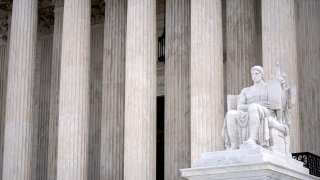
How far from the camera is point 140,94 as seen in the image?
36.5 m

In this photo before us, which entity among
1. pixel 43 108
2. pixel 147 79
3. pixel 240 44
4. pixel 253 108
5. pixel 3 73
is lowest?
pixel 253 108

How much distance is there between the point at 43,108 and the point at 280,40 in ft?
64.9

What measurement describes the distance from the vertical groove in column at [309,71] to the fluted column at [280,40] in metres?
3.99

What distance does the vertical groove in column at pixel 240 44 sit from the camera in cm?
3775

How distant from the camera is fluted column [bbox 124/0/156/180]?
35.8 meters

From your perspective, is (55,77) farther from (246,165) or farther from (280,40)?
(246,165)

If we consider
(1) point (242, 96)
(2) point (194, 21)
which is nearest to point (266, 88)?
(1) point (242, 96)

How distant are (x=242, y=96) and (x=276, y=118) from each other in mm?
1330

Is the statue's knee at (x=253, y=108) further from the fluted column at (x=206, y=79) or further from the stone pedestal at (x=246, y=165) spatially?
the fluted column at (x=206, y=79)

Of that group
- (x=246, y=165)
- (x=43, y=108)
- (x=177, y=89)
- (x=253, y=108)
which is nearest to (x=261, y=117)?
(x=253, y=108)

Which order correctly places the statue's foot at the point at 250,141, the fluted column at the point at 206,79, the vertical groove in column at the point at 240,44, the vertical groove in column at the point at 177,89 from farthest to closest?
the vertical groove in column at the point at 177,89 → the vertical groove in column at the point at 240,44 → the fluted column at the point at 206,79 → the statue's foot at the point at 250,141

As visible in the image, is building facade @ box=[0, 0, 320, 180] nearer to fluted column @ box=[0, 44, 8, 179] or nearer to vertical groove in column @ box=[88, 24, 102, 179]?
vertical groove in column @ box=[88, 24, 102, 179]

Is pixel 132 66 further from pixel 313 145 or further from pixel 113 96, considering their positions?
pixel 313 145

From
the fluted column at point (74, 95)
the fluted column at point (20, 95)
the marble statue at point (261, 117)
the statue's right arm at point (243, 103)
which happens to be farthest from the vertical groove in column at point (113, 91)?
the statue's right arm at point (243, 103)
